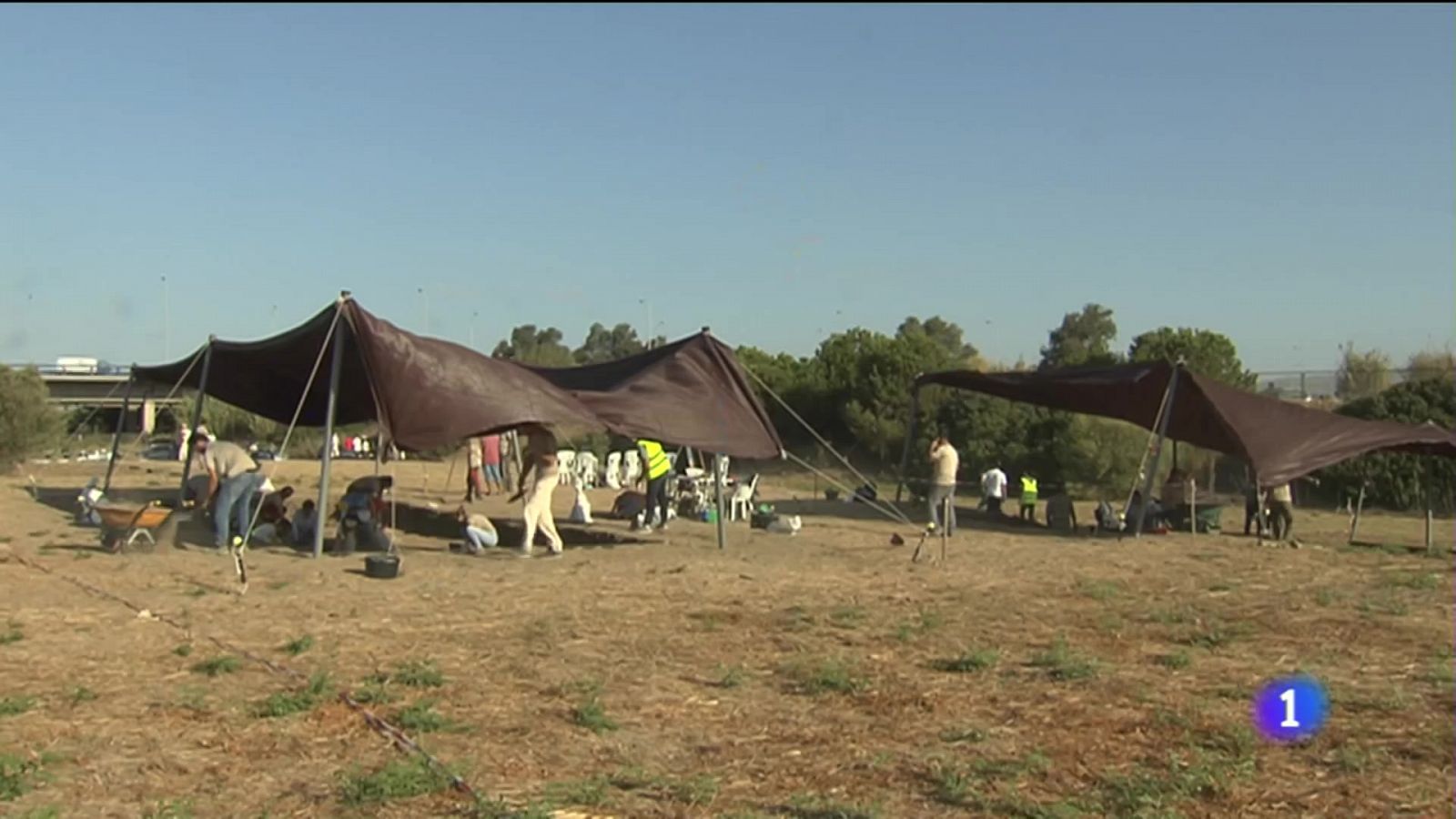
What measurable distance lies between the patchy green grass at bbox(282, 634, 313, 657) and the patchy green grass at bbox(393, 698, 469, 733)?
1865 mm

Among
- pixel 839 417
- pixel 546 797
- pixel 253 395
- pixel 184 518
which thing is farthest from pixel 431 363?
pixel 839 417

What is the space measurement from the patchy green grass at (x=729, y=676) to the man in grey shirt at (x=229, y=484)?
689 cm

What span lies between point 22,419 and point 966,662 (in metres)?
24.8

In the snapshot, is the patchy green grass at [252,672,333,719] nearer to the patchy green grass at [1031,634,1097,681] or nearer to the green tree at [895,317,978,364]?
the patchy green grass at [1031,634,1097,681]

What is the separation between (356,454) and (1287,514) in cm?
2849

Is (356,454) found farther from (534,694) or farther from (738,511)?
(534,694)

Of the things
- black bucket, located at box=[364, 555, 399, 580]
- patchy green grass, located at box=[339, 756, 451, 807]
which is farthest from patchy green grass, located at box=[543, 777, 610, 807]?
black bucket, located at box=[364, 555, 399, 580]

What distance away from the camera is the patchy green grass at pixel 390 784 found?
5.72 meters

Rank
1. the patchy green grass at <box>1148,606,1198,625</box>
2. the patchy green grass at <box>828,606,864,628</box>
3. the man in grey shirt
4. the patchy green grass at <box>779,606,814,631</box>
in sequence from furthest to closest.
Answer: the man in grey shirt → the patchy green grass at <box>1148,606,1198,625</box> → the patchy green grass at <box>828,606,864,628</box> → the patchy green grass at <box>779,606,814,631</box>

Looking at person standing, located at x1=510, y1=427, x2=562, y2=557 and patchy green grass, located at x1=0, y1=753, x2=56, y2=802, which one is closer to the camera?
patchy green grass, located at x1=0, y1=753, x2=56, y2=802

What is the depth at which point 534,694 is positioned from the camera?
7754mm

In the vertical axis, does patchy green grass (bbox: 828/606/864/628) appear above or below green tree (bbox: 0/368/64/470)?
below

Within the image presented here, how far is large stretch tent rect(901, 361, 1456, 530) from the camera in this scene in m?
16.9

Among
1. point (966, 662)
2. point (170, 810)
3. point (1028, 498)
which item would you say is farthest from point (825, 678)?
point (1028, 498)
